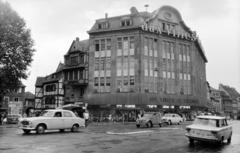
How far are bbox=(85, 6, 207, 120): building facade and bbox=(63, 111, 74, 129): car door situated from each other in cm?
2733

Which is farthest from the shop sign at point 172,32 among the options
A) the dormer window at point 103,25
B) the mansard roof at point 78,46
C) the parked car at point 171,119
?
the parked car at point 171,119

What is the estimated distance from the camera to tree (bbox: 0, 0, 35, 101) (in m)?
31.9

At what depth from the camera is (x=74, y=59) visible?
5709cm

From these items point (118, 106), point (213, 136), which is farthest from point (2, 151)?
point (118, 106)

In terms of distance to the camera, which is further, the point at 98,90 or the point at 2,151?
the point at 98,90

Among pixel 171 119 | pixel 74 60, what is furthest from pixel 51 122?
pixel 74 60

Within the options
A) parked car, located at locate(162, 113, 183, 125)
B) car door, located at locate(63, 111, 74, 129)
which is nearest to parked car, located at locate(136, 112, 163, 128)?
parked car, located at locate(162, 113, 183, 125)

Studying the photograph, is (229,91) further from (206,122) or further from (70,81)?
(206,122)

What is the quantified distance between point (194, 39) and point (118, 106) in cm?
2245

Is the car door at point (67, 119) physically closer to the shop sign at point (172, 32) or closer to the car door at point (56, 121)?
the car door at point (56, 121)

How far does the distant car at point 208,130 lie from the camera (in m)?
14.3

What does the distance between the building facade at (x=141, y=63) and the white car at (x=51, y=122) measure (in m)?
27.2

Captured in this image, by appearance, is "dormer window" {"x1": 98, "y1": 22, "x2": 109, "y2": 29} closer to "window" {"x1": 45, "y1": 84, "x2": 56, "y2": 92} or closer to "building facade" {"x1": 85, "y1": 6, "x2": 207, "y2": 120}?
"building facade" {"x1": 85, "y1": 6, "x2": 207, "y2": 120}

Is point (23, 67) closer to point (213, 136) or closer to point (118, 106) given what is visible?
point (118, 106)
